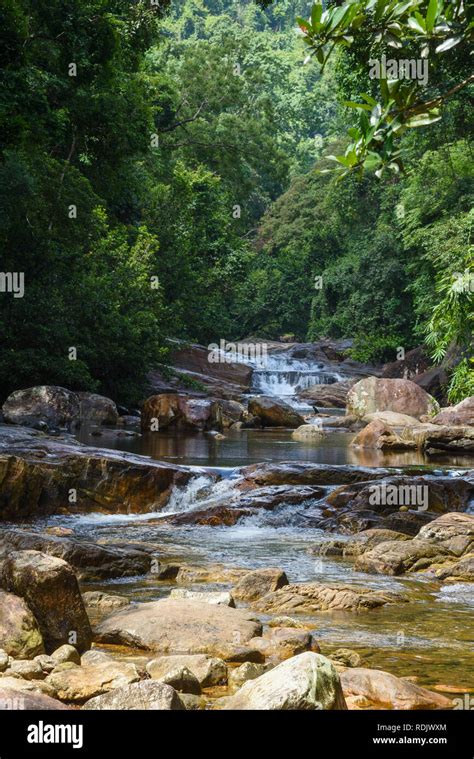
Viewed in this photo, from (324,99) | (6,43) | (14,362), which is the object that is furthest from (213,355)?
(324,99)

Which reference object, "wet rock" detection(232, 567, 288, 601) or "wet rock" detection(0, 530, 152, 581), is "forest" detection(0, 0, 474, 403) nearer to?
"wet rock" detection(232, 567, 288, 601)

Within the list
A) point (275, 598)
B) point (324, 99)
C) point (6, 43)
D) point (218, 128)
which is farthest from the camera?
point (324, 99)

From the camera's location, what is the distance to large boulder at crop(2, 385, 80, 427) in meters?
21.7

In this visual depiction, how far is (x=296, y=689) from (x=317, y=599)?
351cm

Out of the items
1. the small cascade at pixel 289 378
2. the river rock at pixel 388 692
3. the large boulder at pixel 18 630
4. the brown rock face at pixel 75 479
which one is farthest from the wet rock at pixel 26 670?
the small cascade at pixel 289 378

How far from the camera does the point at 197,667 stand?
554cm

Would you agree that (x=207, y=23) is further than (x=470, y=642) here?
Yes

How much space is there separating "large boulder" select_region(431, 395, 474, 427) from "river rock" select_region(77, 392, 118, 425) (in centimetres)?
860

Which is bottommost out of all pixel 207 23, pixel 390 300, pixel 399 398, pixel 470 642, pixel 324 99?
pixel 470 642

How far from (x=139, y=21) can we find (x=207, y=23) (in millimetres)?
104332

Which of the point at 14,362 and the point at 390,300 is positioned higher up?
the point at 390,300

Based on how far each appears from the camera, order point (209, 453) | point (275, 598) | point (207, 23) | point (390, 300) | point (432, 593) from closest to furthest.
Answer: point (275, 598), point (432, 593), point (209, 453), point (390, 300), point (207, 23)
